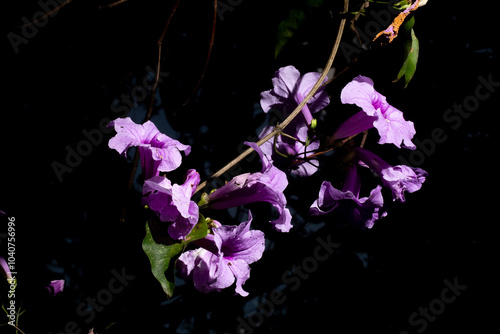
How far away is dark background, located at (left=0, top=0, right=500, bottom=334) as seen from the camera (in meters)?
1.95

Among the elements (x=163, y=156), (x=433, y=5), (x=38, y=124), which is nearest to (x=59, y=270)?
(x=38, y=124)

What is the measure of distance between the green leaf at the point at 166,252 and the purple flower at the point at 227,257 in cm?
6

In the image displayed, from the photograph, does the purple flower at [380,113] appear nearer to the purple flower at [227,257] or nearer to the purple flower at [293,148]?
the purple flower at [293,148]

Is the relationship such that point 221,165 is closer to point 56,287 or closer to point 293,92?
point 293,92

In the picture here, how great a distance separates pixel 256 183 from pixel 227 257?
262 mm

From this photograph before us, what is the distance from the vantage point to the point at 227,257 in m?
1.22

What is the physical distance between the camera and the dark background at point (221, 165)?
1.95 metres

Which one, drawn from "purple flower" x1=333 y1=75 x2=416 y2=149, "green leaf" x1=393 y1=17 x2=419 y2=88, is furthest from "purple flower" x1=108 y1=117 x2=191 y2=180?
"green leaf" x1=393 y1=17 x2=419 y2=88

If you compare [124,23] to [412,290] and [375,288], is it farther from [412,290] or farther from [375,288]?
[412,290]

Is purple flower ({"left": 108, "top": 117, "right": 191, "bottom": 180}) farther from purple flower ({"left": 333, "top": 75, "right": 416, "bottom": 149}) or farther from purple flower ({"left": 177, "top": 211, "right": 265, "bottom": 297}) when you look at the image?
purple flower ({"left": 333, "top": 75, "right": 416, "bottom": 149})

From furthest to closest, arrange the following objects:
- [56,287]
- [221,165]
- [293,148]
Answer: [221,165], [56,287], [293,148]

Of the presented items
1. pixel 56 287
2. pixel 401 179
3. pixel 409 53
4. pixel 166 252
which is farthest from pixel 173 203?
pixel 56 287

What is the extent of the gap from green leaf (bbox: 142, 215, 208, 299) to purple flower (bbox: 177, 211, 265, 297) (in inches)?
2.3

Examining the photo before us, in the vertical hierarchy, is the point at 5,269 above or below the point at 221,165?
above
